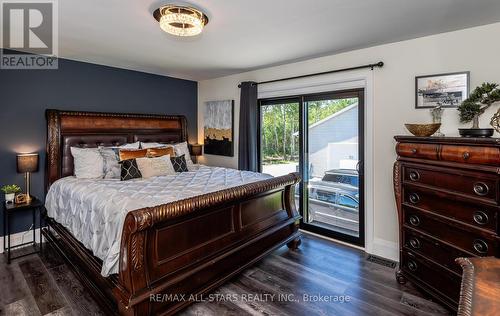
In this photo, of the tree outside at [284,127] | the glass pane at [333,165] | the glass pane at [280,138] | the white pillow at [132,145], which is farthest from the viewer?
the glass pane at [280,138]

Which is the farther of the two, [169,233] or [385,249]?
[385,249]

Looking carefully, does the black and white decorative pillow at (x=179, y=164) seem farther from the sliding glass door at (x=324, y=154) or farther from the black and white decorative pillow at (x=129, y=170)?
the sliding glass door at (x=324, y=154)

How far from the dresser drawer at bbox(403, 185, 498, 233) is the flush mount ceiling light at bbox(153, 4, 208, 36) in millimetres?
2302

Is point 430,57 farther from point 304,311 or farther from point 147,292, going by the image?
point 147,292

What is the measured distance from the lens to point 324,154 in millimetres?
3664

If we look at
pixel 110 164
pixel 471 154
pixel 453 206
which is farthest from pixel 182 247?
pixel 471 154

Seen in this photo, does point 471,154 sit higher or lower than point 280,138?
lower

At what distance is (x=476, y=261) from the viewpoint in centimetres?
106

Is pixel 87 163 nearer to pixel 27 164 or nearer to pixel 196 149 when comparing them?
pixel 27 164

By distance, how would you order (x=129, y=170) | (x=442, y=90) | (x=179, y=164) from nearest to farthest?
(x=442, y=90) < (x=129, y=170) < (x=179, y=164)

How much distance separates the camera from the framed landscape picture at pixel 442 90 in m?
2.48

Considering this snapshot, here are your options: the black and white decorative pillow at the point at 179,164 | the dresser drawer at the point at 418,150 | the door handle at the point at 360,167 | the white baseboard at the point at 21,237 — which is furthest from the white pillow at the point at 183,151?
the dresser drawer at the point at 418,150

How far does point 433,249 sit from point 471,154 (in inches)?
32.7

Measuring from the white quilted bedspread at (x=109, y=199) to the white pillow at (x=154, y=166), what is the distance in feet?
0.56
